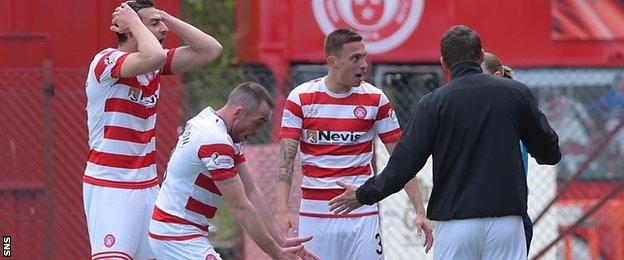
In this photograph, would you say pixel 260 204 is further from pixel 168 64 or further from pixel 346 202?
pixel 168 64

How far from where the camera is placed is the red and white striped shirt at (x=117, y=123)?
749 cm

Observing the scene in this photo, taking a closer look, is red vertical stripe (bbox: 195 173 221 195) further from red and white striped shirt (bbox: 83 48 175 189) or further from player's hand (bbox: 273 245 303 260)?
red and white striped shirt (bbox: 83 48 175 189)

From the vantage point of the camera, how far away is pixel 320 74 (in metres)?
12.0

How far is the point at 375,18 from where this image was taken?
13344mm

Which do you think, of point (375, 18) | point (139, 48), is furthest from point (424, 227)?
point (375, 18)

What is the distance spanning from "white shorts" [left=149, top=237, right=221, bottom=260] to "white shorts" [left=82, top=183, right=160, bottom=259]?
1.59 feet

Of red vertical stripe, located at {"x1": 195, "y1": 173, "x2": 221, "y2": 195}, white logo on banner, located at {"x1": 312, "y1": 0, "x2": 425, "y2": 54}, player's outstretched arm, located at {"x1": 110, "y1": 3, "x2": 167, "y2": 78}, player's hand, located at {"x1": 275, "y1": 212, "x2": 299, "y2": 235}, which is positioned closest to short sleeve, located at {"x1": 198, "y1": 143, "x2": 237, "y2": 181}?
red vertical stripe, located at {"x1": 195, "y1": 173, "x2": 221, "y2": 195}

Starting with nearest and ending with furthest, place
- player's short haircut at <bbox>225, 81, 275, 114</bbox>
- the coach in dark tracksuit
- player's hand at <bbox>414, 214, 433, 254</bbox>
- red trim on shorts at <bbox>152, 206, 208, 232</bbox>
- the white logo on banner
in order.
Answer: the coach in dark tracksuit, player's short haircut at <bbox>225, 81, 275, 114</bbox>, red trim on shorts at <bbox>152, 206, 208, 232</bbox>, player's hand at <bbox>414, 214, 433, 254</bbox>, the white logo on banner

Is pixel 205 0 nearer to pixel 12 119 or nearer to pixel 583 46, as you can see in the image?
pixel 583 46

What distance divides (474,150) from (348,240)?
1679 millimetres

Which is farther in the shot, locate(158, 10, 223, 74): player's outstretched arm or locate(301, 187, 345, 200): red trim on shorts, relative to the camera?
locate(301, 187, 345, 200): red trim on shorts

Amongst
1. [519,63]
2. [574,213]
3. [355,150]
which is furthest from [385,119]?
[519,63]

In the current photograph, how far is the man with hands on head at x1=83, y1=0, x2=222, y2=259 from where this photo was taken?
7.48 meters

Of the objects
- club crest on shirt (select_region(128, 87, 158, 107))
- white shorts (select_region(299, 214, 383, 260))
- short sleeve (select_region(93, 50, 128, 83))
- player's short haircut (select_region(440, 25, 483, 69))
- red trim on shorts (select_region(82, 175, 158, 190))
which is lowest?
white shorts (select_region(299, 214, 383, 260))
